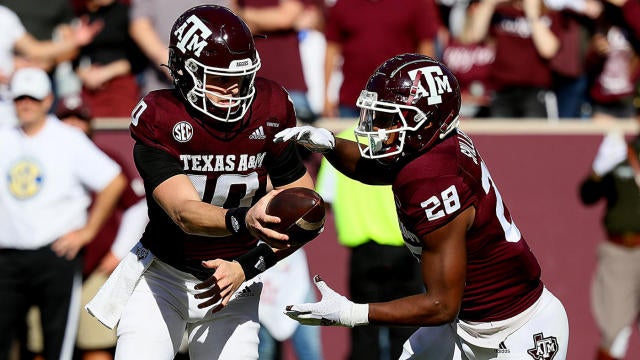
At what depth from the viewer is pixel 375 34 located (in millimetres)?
7887

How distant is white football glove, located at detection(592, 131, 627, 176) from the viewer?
7.74 meters

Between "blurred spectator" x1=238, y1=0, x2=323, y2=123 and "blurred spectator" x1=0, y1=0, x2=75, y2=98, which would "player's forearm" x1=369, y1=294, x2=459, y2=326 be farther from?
"blurred spectator" x1=0, y1=0, x2=75, y2=98

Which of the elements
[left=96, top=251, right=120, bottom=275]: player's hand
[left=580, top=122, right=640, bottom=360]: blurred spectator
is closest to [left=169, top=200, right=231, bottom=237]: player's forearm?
[left=96, top=251, right=120, bottom=275]: player's hand

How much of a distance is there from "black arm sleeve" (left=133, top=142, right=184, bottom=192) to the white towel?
33 cm

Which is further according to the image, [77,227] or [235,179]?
[77,227]

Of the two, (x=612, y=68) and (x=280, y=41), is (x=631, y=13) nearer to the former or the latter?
(x=612, y=68)

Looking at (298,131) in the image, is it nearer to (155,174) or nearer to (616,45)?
(155,174)

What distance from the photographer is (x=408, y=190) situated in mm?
4445

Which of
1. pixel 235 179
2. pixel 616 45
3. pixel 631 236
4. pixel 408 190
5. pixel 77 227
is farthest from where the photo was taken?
Result: pixel 616 45

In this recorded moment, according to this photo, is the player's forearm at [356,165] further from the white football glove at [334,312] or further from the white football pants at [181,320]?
the white football glove at [334,312]

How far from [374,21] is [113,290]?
3507 mm

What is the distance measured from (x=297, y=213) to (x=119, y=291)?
3.11ft

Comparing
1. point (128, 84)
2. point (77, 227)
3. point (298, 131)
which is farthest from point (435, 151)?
point (128, 84)

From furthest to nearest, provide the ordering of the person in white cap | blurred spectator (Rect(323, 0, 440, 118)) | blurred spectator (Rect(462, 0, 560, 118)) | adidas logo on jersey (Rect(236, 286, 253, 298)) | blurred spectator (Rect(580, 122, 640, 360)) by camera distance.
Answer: blurred spectator (Rect(462, 0, 560, 118)) < blurred spectator (Rect(323, 0, 440, 118)) < blurred spectator (Rect(580, 122, 640, 360)) < the person in white cap < adidas logo on jersey (Rect(236, 286, 253, 298))
